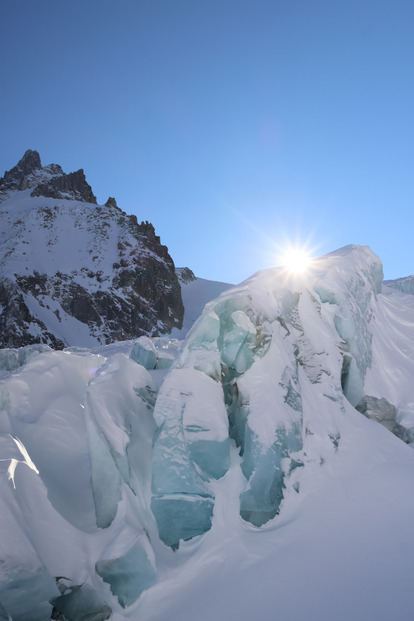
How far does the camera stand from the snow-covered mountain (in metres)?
4.97

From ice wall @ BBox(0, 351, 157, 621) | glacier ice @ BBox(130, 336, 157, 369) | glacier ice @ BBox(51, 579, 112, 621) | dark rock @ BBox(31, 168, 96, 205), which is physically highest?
dark rock @ BBox(31, 168, 96, 205)

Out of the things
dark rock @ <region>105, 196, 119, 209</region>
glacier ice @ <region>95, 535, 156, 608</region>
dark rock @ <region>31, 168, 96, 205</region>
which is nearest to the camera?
glacier ice @ <region>95, 535, 156, 608</region>

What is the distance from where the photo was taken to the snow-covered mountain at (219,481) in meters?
4.97

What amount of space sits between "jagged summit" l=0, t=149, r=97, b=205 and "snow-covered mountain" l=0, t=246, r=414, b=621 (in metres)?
76.2

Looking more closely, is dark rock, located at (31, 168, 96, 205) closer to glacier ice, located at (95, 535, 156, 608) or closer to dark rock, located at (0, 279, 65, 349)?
dark rock, located at (0, 279, 65, 349)

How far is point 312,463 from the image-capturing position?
279 inches

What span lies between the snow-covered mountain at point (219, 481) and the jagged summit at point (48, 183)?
7623 centimetres

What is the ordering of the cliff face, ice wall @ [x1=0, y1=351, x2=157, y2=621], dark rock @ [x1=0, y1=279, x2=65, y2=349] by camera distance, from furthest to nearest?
the cliff face → dark rock @ [x1=0, y1=279, x2=65, y2=349] → ice wall @ [x1=0, y1=351, x2=157, y2=621]

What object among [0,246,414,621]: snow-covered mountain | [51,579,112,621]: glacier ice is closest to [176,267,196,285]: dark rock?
[0,246,414,621]: snow-covered mountain

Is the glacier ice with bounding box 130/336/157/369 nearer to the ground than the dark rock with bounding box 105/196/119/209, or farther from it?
nearer to the ground

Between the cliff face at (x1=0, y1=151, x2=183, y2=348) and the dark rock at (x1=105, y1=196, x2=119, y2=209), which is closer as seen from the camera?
the cliff face at (x1=0, y1=151, x2=183, y2=348)

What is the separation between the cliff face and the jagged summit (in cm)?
227

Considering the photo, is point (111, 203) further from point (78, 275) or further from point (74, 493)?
point (74, 493)

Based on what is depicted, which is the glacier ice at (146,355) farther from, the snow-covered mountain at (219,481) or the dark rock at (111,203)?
the dark rock at (111,203)
